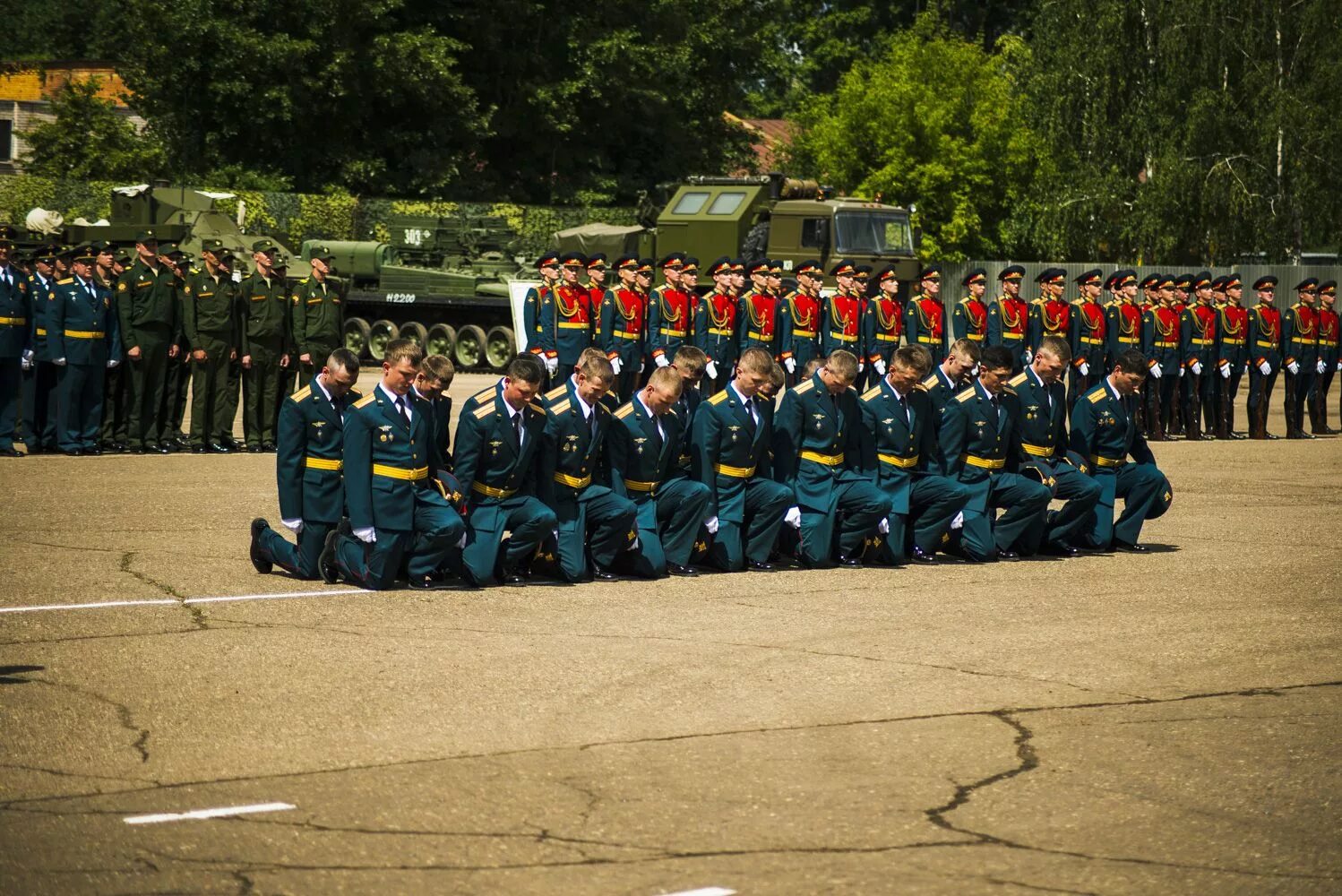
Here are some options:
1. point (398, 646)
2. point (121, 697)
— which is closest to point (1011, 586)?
point (398, 646)

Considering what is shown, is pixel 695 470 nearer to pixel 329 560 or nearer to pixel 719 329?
pixel 329 560

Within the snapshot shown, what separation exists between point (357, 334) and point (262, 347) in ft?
47.2

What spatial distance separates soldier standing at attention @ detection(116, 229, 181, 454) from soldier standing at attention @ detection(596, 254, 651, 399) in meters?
4.54

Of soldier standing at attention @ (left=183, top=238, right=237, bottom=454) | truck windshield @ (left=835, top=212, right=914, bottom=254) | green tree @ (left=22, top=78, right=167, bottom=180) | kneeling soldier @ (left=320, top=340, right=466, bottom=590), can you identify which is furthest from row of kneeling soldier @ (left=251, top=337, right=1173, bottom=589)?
green tree @ (left=22, top=78, right=167, bottom=180)

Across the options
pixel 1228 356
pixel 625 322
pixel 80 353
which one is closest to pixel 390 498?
pixel 80 353

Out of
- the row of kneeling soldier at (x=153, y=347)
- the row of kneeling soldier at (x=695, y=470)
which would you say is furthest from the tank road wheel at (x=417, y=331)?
the row of kneeling soldier at (x=695, y=470)

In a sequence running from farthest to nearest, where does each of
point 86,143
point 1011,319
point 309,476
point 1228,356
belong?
point 86,143, point 1228,356, point 1011,319, point 309,476

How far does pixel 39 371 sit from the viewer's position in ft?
56.7

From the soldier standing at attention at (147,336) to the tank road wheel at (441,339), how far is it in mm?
13641

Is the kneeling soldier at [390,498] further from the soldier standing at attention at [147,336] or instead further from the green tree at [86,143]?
the green tree at [86,143]

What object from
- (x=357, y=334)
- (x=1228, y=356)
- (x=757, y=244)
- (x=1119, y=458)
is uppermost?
(x=757, y=244)

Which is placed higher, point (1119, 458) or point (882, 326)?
point (882, 326)

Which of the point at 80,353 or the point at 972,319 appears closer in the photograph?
the point at 80,353

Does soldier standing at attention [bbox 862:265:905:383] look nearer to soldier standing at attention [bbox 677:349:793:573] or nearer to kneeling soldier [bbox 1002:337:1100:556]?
kneeling soldier [bbox 1002:337:1100:556]
